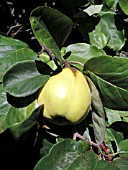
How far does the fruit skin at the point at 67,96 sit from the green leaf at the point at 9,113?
0.12m

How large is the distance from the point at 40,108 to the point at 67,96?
0.31 ft

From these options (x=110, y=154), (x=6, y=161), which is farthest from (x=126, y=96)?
(x=6, y=161)

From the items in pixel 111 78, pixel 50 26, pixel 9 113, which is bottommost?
pixel 9 113

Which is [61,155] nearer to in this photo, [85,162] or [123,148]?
[85,162]

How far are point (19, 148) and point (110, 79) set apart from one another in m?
0.40

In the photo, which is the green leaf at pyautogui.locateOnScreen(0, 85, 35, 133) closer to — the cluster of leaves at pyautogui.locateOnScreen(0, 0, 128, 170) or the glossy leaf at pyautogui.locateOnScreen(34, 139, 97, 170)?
the cluster of leaves at pyautogui.locateOnScreen(0, 0, 128, 170)

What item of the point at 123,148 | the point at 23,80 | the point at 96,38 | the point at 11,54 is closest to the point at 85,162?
the point at 123,148

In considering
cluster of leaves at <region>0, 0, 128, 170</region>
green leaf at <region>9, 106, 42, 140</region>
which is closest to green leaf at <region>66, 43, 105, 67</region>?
cluster of leaves at <region>0, 0, 128, 170</region>

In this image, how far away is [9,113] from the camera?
143 centimetres

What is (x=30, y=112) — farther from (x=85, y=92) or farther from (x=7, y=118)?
(x=85, y=92)

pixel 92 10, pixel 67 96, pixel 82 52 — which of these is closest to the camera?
pixel 67 96

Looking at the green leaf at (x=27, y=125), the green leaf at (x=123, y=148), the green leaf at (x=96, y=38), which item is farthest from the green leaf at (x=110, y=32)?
the green leaf at (x=27, y=125)

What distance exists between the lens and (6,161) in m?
1.58

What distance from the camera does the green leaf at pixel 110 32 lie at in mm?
1819
